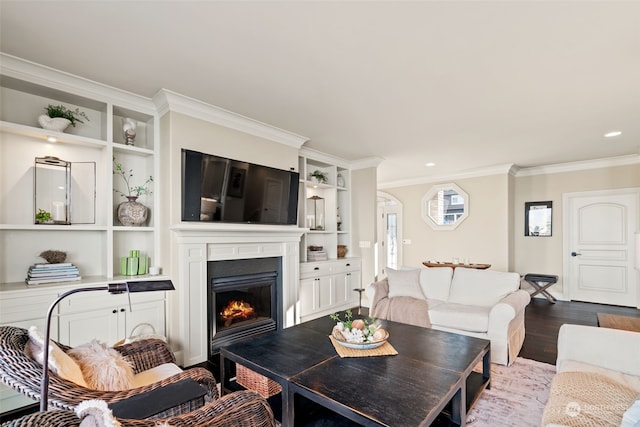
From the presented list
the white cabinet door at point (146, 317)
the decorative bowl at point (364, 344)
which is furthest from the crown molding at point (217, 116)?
the decorative bowl at point (364, 344)

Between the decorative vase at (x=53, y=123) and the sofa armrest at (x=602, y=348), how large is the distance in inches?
159

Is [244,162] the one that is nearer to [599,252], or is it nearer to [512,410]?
[512,410]

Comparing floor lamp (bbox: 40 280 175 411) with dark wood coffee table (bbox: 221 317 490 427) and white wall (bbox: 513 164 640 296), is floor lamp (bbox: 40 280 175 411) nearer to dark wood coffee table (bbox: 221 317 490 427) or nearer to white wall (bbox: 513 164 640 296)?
dark wood coffee table (bbox: 221 317 490 427)

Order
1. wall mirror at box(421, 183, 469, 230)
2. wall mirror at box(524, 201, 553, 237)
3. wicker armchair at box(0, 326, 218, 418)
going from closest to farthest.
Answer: wicker armchair at box(0, 326, 218, 418) < wall mirror at box(524, 201, 553, 237) < wall mirror at box(421, 183, 469, 230)

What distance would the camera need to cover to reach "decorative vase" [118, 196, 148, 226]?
2885 mm

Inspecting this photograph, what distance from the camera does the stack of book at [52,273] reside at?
92.7 inches

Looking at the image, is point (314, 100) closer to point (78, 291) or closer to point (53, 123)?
point (53, 123)

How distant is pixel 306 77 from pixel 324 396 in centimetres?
221

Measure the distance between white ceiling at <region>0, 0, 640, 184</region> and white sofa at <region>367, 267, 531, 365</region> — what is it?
1.84 metres

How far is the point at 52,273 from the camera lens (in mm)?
2432

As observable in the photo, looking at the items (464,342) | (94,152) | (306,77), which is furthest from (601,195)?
(94,152)

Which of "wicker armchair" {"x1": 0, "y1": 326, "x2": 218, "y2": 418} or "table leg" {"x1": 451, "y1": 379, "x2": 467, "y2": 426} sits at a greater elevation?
"wicker armchair" {"x1": 0, "y1": 326, "x2": 218, "y2": 418}

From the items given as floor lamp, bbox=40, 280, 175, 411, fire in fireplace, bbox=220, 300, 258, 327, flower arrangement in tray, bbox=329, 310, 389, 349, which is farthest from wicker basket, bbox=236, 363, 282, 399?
floor lamp, bbox=40, 280, 175, 411

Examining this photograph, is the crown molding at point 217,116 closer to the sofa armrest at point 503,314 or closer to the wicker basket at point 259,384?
the wicker basket at point 259,384
